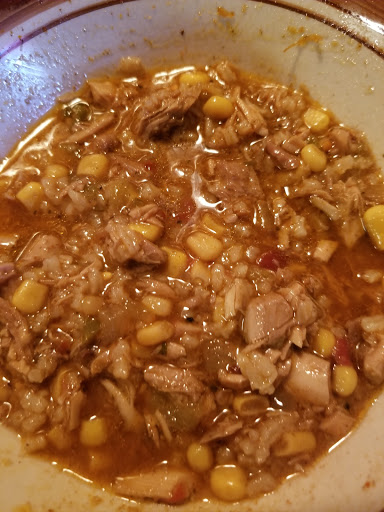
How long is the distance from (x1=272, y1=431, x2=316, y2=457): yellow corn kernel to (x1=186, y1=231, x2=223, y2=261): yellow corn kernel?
4.27 feet

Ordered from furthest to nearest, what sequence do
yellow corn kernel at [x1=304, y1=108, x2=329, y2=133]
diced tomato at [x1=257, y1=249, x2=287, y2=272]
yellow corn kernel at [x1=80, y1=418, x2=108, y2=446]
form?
yellow corn kernel at [x1=304, y1=108, x2=329, y2=133] → diced tomato at [x1=257, y1=249, x2=287, y2=272] → yellow corn kernel at [x1=80, y1=418, x2=108, y2=446]

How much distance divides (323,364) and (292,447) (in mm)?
562

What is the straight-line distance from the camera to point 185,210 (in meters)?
3.46

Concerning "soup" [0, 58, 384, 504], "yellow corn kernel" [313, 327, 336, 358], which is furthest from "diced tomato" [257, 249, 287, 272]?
"yellow corn kernel" [313, 327, 336, 358]

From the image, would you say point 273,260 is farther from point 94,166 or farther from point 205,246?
point 94,166

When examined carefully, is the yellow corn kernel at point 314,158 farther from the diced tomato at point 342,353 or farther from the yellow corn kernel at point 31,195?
the yellow corn kernel at point 31,195

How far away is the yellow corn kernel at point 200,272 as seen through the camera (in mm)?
3160

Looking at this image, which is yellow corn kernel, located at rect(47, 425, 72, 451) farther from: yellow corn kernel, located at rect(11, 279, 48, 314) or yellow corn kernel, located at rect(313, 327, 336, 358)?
yellow corn kernel, located at rect(313, 327, 336, 358)

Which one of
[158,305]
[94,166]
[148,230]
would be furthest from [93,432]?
[94,166]

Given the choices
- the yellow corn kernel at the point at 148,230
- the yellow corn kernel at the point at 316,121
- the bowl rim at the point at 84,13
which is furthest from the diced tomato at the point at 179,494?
the bowl rim at the point at 84,13

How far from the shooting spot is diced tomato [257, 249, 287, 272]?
327 cm

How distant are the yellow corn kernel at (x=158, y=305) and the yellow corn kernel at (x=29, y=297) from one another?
73cm

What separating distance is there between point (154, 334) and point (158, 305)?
0.72ft

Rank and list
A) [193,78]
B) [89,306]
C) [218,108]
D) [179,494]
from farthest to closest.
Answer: [193,78] < [218,108] < [89,306] < [179,494]
